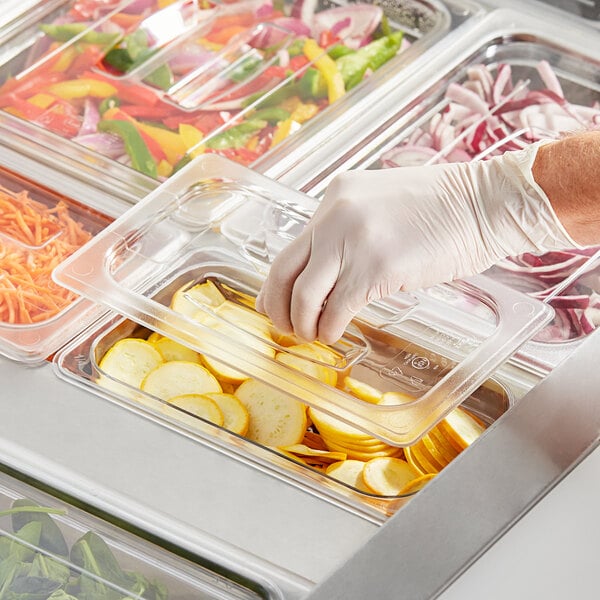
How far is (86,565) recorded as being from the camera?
4.53 ft

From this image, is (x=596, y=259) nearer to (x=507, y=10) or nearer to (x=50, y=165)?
(x=507, y=10)

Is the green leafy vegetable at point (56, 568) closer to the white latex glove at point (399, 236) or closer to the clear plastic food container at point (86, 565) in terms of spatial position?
the clear plastic food container at point (86, 565)

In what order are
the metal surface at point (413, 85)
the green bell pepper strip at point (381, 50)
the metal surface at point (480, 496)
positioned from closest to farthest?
the metal surface at point (480, 496) → the metal surface at point (413, 85) → the green bell pepper strip at point (381, 50)

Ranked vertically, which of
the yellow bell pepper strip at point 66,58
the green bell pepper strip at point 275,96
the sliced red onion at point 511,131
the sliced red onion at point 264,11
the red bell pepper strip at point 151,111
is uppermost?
the yellow bell pepper strip at point 66,58

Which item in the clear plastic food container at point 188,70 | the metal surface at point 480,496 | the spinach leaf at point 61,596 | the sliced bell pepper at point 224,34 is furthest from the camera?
the sliced bell pepper at point 224,34

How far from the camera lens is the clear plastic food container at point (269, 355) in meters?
1.57

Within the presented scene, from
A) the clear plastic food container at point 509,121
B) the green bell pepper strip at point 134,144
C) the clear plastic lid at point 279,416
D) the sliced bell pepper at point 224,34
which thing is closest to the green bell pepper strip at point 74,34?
the sliced bell pepper at point 224,34

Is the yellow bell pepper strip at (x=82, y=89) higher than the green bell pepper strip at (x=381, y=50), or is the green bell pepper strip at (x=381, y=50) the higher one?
the yellow bell pepper strip at (x=82, y=89)

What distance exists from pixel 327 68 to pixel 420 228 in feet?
3.22

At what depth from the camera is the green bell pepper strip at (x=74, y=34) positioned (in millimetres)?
2578

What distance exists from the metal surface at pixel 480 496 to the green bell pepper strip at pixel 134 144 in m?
1.11

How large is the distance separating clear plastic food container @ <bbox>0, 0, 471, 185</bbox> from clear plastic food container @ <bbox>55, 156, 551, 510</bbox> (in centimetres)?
38

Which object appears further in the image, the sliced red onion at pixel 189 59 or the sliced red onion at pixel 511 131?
the sliced red onion at pixel 189 59

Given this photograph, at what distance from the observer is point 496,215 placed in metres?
1.64
